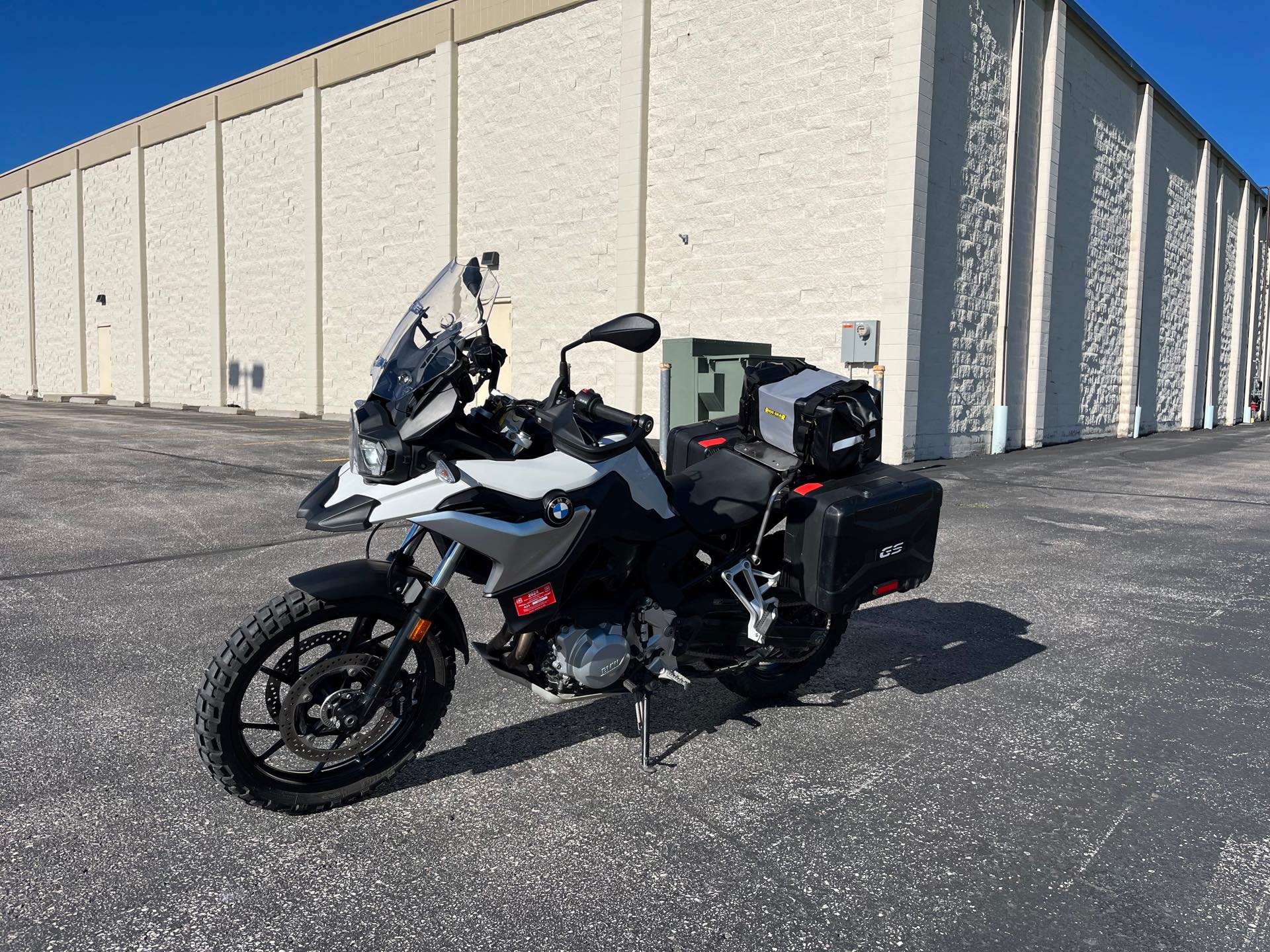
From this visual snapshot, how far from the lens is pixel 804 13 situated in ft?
47.4

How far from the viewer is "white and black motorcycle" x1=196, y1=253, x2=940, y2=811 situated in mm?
2738

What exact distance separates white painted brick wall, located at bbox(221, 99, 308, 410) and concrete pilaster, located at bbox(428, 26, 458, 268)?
5578 mm

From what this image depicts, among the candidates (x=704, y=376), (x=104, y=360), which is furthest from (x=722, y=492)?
(x=104, y=360)


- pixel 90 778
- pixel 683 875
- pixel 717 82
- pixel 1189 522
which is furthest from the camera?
pixel 717 82

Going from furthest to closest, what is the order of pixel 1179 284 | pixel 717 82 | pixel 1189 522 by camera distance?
pixel 1179 284 → pixel 717 82 → pixel 1189 522

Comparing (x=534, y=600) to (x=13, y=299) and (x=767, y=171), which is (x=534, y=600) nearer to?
(x=767, y=171)

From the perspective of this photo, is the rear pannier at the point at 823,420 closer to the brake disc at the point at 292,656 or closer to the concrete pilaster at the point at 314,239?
the brake disc at the point at 292,656

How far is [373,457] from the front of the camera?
273cm

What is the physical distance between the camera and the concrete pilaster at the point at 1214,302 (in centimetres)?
2789

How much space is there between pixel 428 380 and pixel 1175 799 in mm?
2823

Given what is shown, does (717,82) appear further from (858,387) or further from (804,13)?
(858,387)

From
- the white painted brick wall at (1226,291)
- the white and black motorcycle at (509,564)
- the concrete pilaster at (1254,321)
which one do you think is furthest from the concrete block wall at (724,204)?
the white and black motorcycle at (509,564)

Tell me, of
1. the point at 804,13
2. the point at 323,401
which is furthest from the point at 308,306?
the point at 804,13

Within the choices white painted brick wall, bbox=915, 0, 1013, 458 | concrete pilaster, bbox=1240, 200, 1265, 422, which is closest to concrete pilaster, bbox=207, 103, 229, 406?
white painted brick wall, bbox=915, 0, 1013, 458
